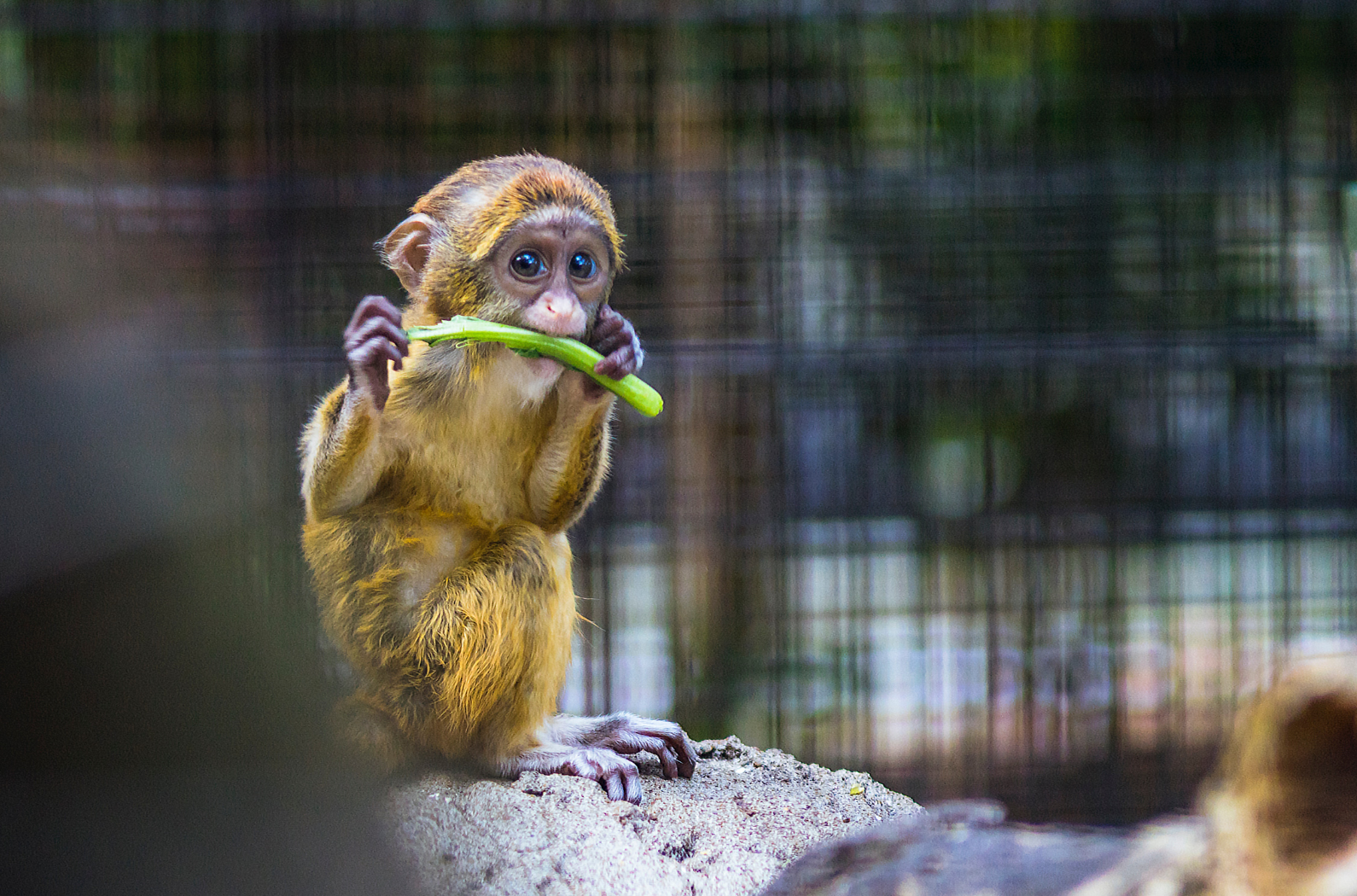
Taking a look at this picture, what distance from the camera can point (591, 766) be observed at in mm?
1548

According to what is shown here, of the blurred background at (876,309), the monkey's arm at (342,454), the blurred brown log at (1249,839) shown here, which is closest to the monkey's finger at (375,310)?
the monkey's arm at (342,454)

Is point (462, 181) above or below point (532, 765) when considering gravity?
above

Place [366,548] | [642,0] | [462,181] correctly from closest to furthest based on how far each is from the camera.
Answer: [366,548] < [462,181] < [642,0]

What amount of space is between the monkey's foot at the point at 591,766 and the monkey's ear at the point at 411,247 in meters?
0.78

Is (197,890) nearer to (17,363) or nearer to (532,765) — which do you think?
(532,765)

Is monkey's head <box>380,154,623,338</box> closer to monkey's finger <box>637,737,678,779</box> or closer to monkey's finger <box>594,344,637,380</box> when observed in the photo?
monkey's finger <box>594,344,637,380</box>

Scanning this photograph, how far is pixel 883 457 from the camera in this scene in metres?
2.78

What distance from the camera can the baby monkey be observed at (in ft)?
5.00

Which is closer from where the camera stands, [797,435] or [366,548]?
[366,548]

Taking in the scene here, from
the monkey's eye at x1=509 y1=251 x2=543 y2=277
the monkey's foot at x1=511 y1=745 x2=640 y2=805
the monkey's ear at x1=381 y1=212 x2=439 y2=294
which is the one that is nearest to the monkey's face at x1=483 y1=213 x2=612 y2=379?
the monkey's eye at x1=509 y1=251 x2=543 y2=277

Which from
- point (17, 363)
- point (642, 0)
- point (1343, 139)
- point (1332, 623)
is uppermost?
point (642, 0)

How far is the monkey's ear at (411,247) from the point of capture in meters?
1.68

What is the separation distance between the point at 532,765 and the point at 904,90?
2.05 m

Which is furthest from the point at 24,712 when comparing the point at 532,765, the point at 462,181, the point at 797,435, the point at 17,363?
the point at 797,435
